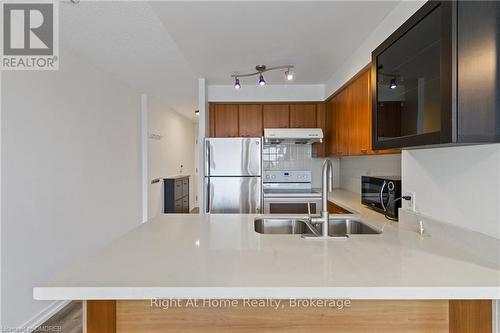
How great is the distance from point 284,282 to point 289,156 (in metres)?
3.52

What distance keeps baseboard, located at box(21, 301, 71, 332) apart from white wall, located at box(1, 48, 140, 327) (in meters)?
0.03

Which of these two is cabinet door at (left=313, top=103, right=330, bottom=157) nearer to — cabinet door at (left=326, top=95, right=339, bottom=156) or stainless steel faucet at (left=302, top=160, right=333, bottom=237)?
cabinet door at (left=326, top=95, right=339, bottom=156)

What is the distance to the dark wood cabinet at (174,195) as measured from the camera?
5660 mm

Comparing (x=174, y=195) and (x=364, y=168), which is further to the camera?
(x=174, y=195)

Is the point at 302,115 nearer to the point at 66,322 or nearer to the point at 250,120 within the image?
the point at 250,120

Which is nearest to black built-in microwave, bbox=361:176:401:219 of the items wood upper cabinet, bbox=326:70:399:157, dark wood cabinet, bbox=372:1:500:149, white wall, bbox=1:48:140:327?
wood upper cabinet, bbox=326:70:399:157

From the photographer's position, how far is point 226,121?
13.4 ft

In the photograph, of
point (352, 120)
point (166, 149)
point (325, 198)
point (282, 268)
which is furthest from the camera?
point (166, 149)

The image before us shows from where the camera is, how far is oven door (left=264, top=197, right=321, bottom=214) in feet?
11.7

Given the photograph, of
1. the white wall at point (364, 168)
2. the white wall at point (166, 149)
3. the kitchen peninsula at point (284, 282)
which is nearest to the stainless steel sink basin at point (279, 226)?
the kitchen peninsula at point (284, 282)

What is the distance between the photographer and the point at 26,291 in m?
2.21

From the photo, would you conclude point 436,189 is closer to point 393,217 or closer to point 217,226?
point 393,217

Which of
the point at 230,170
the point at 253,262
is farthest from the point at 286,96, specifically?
the point at 253,262

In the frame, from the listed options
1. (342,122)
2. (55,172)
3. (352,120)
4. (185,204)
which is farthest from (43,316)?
(185,204)
